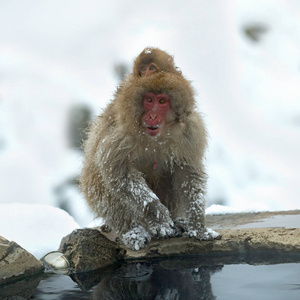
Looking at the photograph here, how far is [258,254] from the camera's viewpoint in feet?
10.8

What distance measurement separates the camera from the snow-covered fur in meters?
3.21

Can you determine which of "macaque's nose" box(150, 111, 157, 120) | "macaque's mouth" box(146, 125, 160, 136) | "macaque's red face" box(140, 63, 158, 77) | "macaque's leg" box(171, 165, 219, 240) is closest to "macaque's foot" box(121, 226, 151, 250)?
"macaque's leg" box(171, 165, 219, 240)

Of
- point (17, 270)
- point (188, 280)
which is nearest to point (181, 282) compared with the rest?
point (188, 280)

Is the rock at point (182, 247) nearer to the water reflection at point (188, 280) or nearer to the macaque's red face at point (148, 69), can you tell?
the water reflection at point (188, 280)

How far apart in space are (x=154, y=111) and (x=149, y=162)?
0.56m

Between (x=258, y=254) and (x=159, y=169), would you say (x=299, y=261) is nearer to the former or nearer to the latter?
(x=258, y=254)

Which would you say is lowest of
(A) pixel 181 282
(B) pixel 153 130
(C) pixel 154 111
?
(A) pixel 181 282

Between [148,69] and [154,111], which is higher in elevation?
[148,69]

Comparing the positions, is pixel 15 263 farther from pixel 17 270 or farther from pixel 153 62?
pixel 153 62

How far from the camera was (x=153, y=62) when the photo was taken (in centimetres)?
349

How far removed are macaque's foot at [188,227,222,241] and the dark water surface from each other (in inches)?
11.1

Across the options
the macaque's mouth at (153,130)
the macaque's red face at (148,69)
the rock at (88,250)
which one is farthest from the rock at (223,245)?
the macaque's red face at (148,69)

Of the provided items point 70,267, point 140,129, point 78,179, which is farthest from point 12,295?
point 78,179

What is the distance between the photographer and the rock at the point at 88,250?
3.14 m
